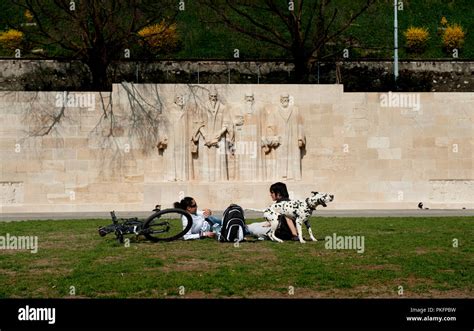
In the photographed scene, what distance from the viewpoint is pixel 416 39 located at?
45.3m

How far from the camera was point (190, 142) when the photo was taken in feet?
84.2

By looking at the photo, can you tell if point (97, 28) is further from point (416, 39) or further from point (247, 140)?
point (416, 39)

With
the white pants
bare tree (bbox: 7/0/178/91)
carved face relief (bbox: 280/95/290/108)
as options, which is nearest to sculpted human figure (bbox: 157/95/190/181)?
carved face relief (bbox: 280/95/290/108)

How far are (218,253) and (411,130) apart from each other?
1421cm

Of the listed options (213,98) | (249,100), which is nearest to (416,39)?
(249,100)

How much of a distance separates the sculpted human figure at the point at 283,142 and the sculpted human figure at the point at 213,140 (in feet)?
3.92

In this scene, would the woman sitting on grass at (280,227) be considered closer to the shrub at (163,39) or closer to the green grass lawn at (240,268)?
the green grass lawn at (240,268)

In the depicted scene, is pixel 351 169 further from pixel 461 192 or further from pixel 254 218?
pixel 254 218

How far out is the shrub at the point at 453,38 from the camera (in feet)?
150

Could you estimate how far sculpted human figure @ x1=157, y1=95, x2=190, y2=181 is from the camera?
25.5m

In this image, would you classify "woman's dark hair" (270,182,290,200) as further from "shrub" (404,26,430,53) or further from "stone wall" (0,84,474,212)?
"shrub" (404,26,430,53)

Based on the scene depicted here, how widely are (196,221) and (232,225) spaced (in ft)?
3.46

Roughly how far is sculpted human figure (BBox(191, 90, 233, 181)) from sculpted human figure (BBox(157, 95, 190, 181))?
1.10 ft
